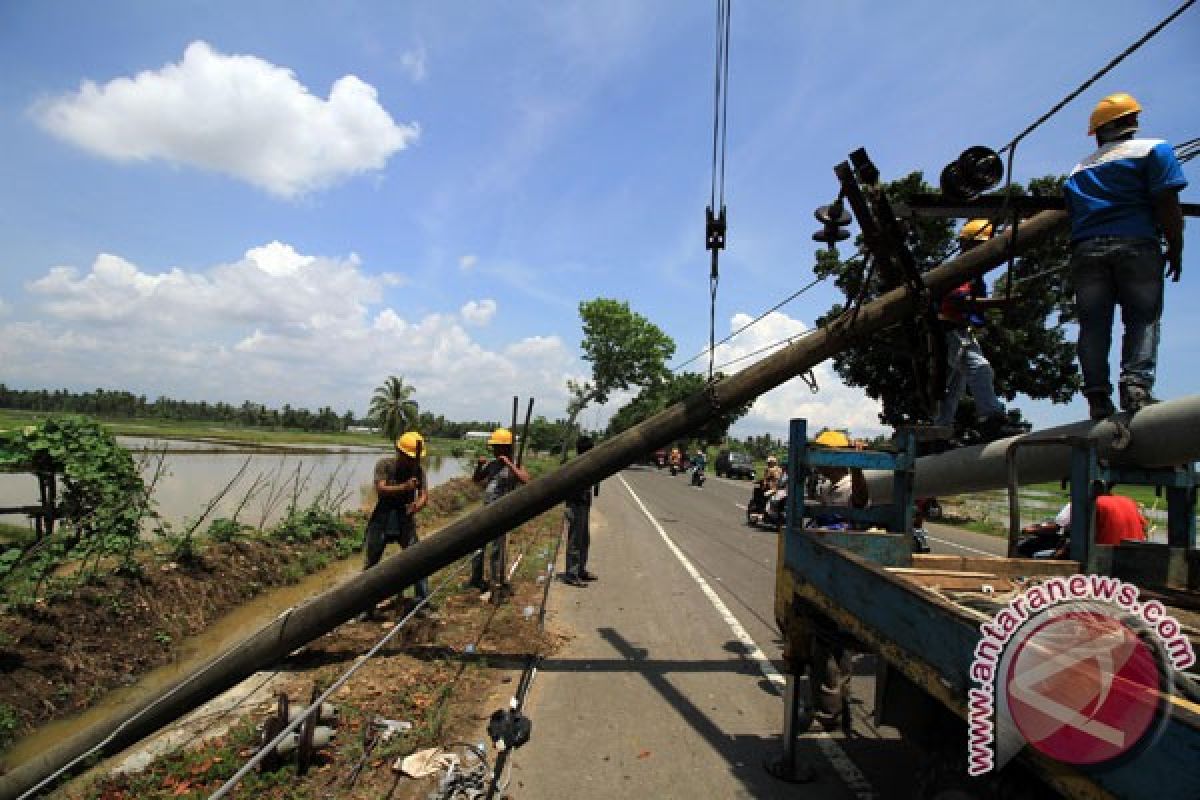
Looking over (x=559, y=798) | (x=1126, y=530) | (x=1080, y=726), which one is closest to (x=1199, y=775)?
(x=1080, y=726)

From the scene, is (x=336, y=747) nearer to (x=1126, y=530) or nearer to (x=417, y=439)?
(x=417, y=439)

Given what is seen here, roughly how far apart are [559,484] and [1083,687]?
395 cm

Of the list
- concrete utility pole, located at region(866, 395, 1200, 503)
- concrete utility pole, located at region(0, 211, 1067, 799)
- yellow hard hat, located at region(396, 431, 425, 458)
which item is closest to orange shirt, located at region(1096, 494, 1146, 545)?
concrete utility pole, located at region(866, 395, 1200, 503)

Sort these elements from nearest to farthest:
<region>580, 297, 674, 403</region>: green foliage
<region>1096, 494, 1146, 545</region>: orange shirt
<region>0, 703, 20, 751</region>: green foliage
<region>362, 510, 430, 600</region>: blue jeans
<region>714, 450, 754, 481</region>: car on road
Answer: <region>1096, 494, 1146, 545</region>: orange shirt → <region>0, 703, 20, 751</region>: green foliage → <region>362, 510, 430, 600</region>: blue jeans → <region>714, 450, 754, 481</region>: car on road → <region>580, 297, 674, 403</region>: green foliage

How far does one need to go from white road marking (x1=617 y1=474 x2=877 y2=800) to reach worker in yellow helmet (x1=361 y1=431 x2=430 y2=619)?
11.6ft

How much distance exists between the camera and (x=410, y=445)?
23.8 feet

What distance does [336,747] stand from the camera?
164 inches

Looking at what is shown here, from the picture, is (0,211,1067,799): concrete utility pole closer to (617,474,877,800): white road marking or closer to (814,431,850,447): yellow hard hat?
(814,431,850,447): yellow hard hat

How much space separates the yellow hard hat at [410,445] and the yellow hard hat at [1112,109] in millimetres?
6439

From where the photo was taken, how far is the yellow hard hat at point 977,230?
5.39 metres

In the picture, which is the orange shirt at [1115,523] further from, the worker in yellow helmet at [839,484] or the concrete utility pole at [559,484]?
the concrete utility pole at [559,484]

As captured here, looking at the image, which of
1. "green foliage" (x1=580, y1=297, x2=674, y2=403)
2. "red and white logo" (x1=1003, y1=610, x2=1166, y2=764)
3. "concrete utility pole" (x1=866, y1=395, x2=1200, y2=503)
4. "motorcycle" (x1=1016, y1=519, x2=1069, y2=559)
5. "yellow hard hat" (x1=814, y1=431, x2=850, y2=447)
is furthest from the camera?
"green foliage" (x1=580, y1=297, x2=674, y2=403)

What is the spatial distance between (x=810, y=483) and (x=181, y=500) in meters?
20.3

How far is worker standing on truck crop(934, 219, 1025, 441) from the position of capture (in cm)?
518
